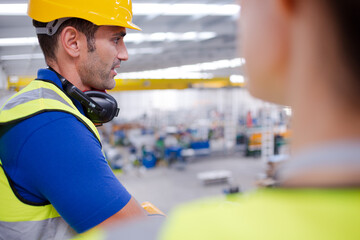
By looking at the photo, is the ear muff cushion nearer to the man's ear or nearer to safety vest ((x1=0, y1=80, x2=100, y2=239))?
the man's ear

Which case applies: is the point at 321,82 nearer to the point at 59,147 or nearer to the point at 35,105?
the point at 59,147

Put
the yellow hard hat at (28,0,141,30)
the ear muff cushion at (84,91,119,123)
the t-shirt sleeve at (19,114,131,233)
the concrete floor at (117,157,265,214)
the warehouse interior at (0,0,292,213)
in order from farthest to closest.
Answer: the concrete floor at (117,157,265,214), the warehouse interior at (0,0,292,213), the ear muff cushion at (84,91,119,123), the yellow hard hat at (28,0,141,30), the t-shirt sleeve at (19,114,131,233)

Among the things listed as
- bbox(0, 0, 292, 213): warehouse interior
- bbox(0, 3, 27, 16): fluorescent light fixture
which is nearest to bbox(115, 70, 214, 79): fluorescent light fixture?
bbox(0, 0, 292, 213): warehouse interior

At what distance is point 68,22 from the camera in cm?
104

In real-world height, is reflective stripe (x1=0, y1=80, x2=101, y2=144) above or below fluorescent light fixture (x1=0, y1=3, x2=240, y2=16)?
below

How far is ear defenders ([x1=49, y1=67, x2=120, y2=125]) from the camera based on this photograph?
107cm

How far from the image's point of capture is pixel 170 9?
559 cm

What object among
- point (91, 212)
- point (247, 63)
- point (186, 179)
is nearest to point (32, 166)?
point (91, 212)

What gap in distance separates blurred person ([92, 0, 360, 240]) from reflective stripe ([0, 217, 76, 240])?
0.65 m

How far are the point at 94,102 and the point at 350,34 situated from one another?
3.22ft

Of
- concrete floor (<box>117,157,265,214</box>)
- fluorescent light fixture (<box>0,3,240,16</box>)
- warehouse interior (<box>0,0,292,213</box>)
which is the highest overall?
fluorescent light fixture (<box>0,3,240,16</box>)

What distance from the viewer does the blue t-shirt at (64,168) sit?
2.42ft

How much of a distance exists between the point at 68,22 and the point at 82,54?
12 cm

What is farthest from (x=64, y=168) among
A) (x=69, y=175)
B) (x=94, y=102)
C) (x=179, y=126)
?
(x=179, y=126)
